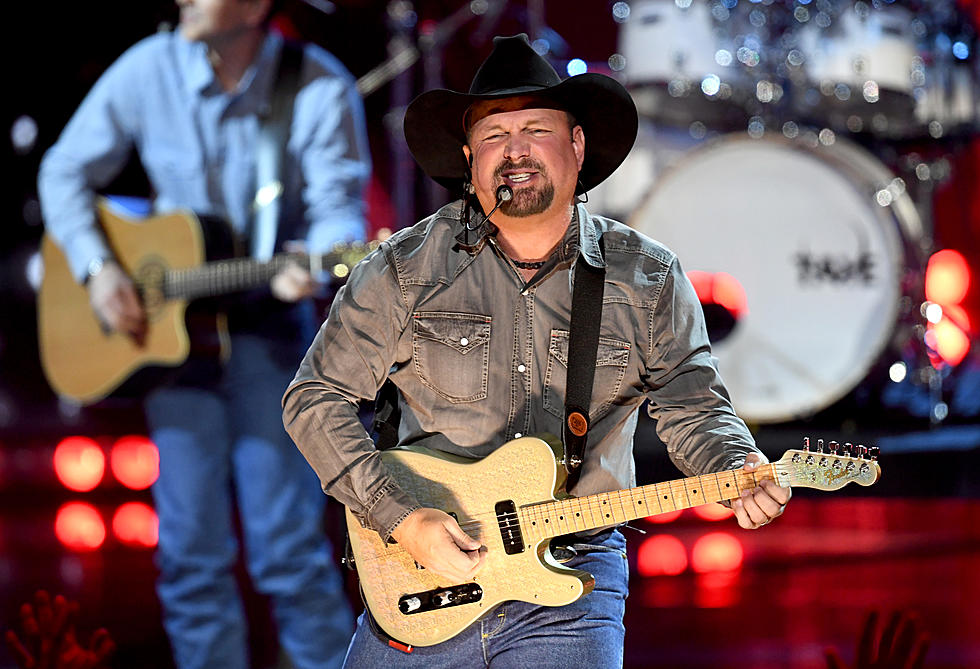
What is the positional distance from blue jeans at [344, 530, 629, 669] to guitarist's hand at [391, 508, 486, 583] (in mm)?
Result: 184

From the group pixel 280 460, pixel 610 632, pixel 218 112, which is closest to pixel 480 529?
pixel 610 632

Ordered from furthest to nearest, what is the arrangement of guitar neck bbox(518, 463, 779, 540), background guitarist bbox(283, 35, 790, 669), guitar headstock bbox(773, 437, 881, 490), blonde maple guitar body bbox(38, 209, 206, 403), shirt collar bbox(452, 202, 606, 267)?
1. blonde maple guitar body bbox(38, 209, 206, 403)
2. shirt collar bbox(452, 202, 606, 267)
3. background guitarist bbox(283, 35, 790, 669)
4. guitar neck bbox(518, 463, 779, 540)
5. guitar headstock bbox(773, 437, 881, 490)

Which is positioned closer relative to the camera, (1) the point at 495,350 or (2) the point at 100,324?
(1) the point at 495,350

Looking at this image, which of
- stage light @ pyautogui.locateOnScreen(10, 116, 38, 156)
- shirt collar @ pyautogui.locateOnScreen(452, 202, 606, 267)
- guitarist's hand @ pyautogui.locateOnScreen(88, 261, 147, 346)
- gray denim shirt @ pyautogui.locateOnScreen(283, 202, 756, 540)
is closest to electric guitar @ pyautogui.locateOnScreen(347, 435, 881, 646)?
gray denim shirt @ pyautogui.locateOnScreen(283, 202, 756, 540)

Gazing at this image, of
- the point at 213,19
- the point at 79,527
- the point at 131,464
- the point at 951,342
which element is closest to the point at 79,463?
the point at 131,464

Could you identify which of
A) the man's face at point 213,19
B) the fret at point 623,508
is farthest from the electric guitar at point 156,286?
the fret at point 623,508

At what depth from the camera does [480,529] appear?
2721 millimetres

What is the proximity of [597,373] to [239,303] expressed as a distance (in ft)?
7.77

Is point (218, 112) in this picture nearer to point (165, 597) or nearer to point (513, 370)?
point (165, 597)

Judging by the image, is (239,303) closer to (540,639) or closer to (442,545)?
(442,545)

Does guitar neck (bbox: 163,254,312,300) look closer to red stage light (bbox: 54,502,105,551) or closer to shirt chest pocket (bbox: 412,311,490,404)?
shirt chest pocket (bbox: 412,311,490,404)

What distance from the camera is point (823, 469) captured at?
246cm

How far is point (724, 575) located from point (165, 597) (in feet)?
8.91

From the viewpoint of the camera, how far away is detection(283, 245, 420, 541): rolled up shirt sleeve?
2746 millimetres
